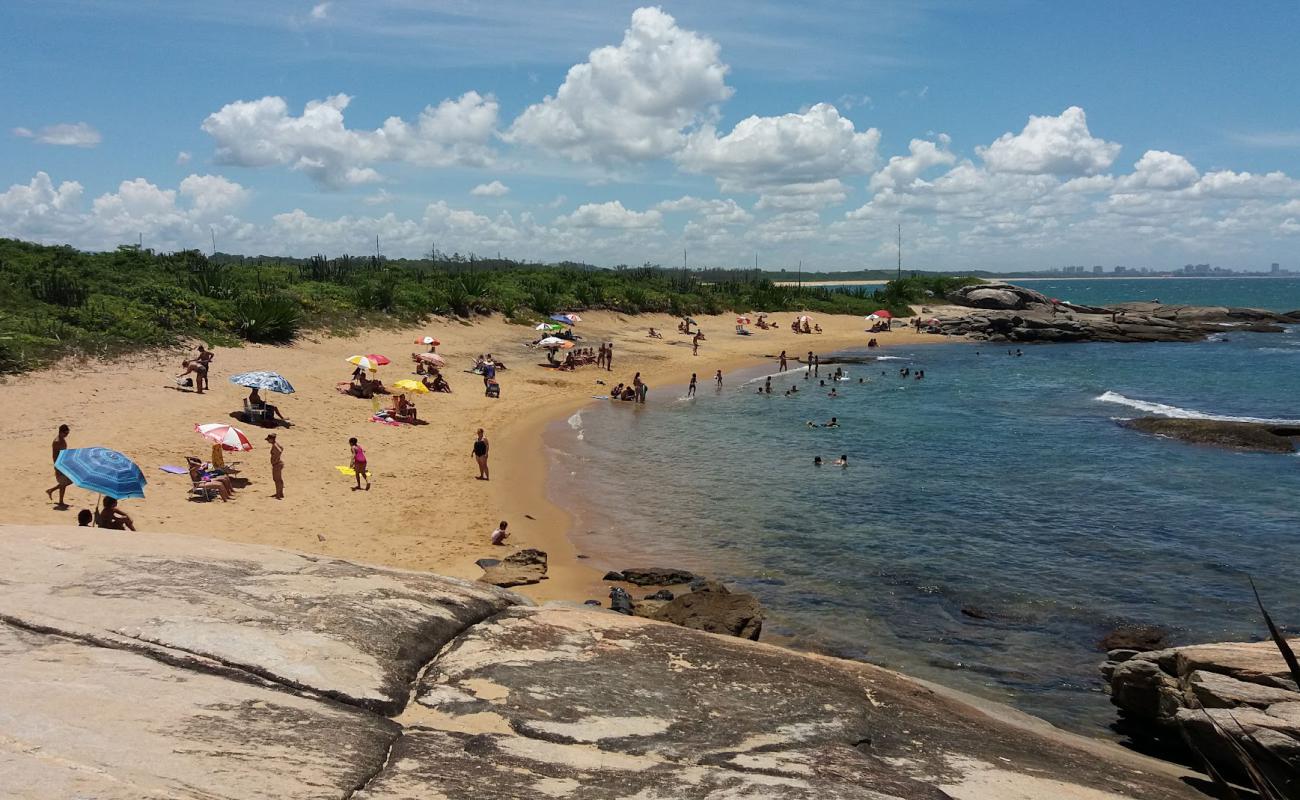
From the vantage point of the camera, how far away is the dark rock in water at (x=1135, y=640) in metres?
13.4

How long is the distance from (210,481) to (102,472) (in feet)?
13.3

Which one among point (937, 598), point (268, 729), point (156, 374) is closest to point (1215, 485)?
point (937, 598)

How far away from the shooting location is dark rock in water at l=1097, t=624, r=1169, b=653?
44.1 feet

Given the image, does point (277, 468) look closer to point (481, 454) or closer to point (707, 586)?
point (481, 454)

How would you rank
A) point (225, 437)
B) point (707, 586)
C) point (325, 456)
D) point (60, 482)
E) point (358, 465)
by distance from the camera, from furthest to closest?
point (325, 456)
point (358, 465)
point (225, 437)
point (60, 482)
point (707, 586)

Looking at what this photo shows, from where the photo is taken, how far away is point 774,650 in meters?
9.20

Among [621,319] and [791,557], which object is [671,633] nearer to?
[791,557]

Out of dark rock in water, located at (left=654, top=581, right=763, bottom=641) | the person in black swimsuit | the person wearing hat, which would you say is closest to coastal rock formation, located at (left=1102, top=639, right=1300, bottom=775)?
dark rock in water, located at (left=654, top=581, right=763, bottom=641)

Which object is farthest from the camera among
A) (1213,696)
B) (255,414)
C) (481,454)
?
(255,414)

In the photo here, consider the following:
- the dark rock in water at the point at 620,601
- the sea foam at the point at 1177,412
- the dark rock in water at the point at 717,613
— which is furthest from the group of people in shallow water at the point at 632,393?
the dark rock in water at the point at 717,613

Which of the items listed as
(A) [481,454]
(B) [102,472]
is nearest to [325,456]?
(A) [481,454]

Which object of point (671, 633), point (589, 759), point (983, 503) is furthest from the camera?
point (983, 503)

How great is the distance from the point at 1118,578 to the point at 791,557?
642 cm

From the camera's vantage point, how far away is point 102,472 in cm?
1315
